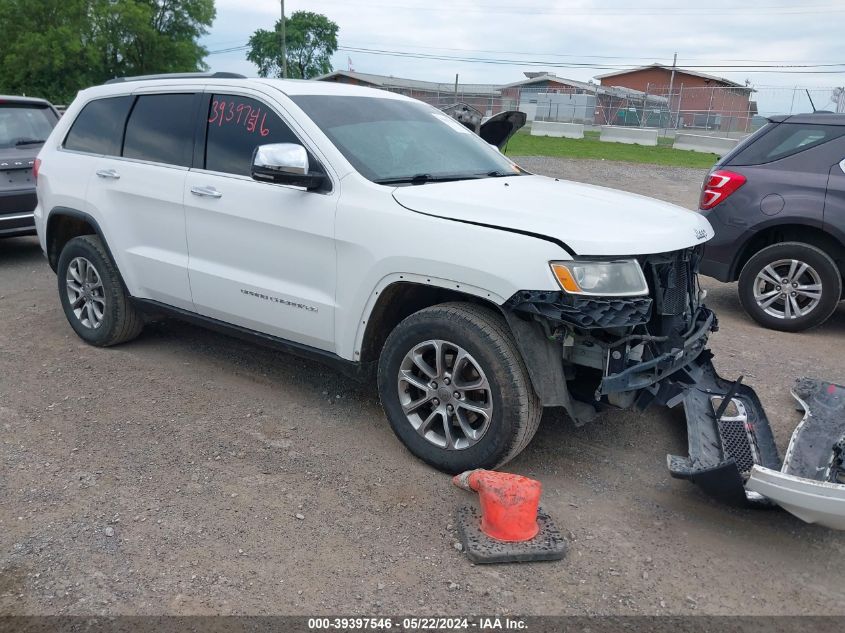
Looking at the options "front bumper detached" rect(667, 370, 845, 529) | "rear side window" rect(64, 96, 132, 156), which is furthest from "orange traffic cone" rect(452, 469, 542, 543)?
"rear side window" rect(64, 96, 132, 156)

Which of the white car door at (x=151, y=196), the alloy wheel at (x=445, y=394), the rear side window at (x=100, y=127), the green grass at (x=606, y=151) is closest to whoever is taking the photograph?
the alloy wheel at (x=445, y=394)

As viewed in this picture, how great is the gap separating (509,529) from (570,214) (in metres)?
1.48

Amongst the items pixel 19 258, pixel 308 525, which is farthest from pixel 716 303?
pixel 19 258

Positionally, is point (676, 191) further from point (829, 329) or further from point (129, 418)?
point (129, 418)

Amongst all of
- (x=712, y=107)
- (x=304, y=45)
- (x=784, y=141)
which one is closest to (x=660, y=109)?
(x=712, y=107)

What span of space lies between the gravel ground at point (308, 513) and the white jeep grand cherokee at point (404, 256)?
0.37m

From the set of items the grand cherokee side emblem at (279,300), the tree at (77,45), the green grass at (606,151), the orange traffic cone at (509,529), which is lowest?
the orange traffic cone at (509,529)

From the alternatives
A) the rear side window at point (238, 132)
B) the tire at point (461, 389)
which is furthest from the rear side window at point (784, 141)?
the rear side window at point (238, 132)

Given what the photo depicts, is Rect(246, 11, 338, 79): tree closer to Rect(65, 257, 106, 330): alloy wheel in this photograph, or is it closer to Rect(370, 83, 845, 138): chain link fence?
Rect(370, 83, 845, 138): chain link fence

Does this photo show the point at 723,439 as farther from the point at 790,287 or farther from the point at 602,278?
the point at 790,287

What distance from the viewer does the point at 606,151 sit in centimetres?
2411

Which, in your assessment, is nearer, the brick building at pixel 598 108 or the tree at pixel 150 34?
the brick building at pixel 598 108

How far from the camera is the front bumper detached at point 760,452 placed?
2.89 metres

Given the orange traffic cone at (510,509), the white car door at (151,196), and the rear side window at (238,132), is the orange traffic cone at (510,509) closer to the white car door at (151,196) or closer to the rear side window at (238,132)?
the rear side window at (238,132)
